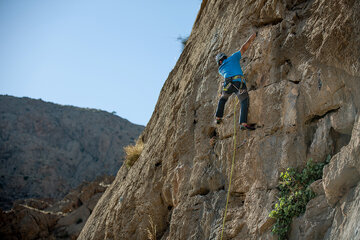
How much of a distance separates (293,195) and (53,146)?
47867mm

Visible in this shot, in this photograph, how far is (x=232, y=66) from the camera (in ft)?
19.9

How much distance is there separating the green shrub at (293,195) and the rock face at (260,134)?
0.43 feet

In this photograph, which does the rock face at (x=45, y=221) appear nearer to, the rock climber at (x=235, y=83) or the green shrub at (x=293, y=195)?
the rock climber at (x=235, y=83)

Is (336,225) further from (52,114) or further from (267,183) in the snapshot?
(52,114)

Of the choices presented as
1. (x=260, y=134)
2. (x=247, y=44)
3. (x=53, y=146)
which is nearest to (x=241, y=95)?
(x=260, y=134)

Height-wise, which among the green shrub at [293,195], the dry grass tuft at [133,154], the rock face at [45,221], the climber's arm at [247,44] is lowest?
the rock face at [45,221]

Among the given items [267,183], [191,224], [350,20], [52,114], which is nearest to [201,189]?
[191,224]

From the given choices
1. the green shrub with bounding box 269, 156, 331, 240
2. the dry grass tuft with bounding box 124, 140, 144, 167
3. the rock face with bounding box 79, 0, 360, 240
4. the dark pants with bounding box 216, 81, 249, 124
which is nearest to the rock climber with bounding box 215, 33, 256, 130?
the dark pants with bounding box 216, 81, 249, 124

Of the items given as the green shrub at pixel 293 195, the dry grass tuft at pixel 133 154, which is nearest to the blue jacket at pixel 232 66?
the green shrub at pixel 293 195

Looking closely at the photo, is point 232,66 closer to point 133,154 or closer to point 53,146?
point 133,154

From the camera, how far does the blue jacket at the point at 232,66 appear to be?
6.01m

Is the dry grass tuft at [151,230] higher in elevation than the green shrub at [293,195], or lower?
lower

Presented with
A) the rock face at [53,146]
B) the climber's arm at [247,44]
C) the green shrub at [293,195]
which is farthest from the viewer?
the rock face at [53,146]

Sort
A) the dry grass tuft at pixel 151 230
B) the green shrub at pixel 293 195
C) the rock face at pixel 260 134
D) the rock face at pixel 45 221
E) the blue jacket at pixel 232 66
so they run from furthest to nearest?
the rock face at pixel 45 221, the dry grass tuft at pixel 151 230, the blue jacket at pixel 232 66, the green shrub at pixel 293 195, the rock face at pixel 260 134
